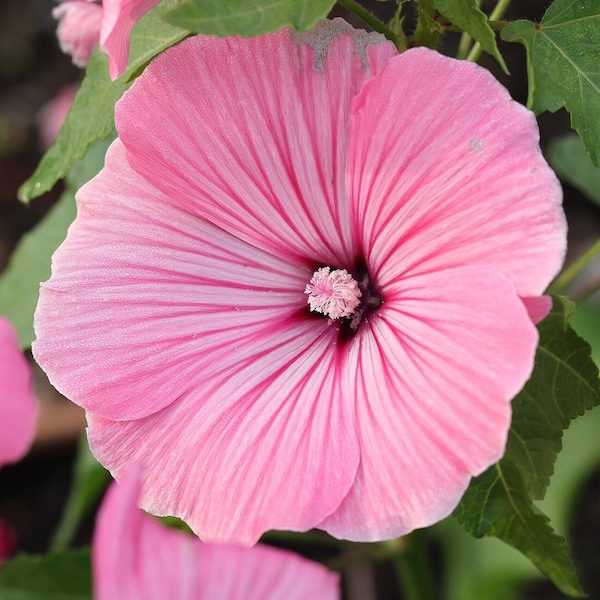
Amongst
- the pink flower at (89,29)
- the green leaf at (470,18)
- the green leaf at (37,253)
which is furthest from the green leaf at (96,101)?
the green leaf at (37,253)

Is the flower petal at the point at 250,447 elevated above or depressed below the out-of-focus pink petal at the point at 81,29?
below

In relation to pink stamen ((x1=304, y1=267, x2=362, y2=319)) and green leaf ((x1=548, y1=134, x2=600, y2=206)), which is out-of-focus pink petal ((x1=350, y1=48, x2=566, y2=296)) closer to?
pink stamen ((x1=304, y1=267, x2=362, y2=319))

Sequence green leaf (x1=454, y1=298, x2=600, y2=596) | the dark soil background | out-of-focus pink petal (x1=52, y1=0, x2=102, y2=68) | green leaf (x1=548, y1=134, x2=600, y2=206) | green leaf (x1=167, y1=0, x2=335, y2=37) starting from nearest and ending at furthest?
green leaf (x1=167, y1=0, x2=335, y2=37), green leaf (x1=454, y1=298, x2=600, y2=596), out-of-focus pink petal (x1=52, y1=0, x2=102, y2=68), green leaf (x1=548, y1=134, x2=600, y2=206), the dark soil background

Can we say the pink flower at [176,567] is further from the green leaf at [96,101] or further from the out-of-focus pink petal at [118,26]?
the green leaf at [96,101]

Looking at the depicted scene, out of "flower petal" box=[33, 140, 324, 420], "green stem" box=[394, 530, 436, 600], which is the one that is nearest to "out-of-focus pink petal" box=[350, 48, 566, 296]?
"flower petal" box=[33, 140, 324, 420]

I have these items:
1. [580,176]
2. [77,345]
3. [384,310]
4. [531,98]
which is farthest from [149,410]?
[580,176]

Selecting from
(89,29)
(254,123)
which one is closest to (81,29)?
(89,29)
